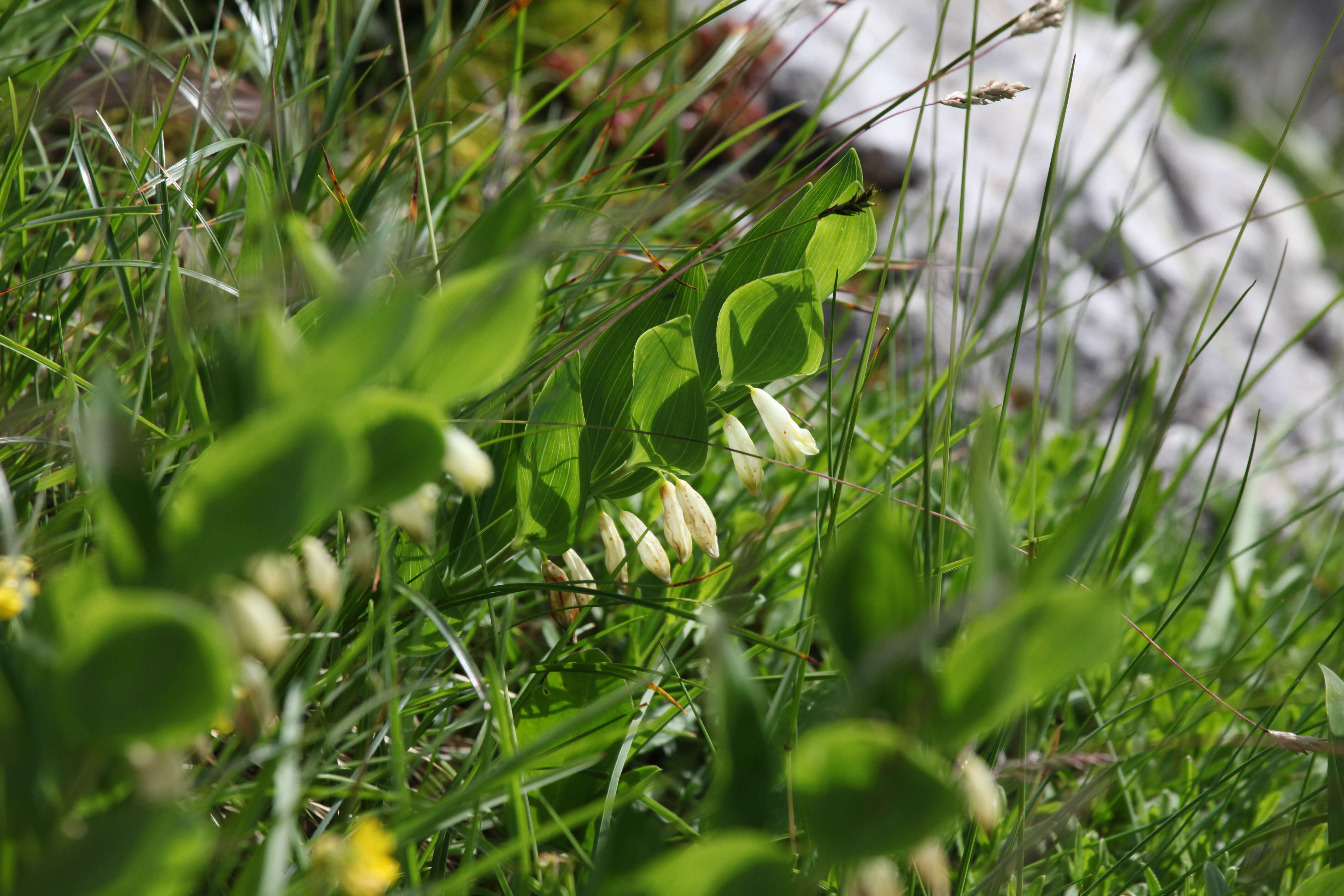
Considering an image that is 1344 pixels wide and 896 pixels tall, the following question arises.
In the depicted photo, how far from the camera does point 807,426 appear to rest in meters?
0.82

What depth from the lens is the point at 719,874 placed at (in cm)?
30

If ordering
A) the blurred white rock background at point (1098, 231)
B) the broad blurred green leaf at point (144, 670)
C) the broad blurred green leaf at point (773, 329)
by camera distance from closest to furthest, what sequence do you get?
the broad blurred green leaf at point (144, 670), the broad blurred green leaf at point (773, 329), the blurred white rock background at point (1098, 231)

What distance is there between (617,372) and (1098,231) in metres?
2.41

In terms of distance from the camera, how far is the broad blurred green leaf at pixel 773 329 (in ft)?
1.83

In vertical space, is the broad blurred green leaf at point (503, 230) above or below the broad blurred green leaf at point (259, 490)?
above

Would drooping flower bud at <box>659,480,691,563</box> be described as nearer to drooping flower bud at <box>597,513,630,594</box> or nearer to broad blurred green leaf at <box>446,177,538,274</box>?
drooping flower bud at <box>597,513,630,594</box>

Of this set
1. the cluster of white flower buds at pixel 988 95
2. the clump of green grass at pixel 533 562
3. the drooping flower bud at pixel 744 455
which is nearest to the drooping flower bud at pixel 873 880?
the clump of green grass at pixel 533 562

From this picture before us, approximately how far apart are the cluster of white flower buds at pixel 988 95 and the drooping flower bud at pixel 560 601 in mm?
452

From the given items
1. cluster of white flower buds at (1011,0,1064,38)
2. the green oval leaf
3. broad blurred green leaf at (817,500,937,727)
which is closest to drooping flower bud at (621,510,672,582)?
the green oval leaf

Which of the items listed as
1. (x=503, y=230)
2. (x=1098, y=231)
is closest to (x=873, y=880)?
(x=503, y=230)

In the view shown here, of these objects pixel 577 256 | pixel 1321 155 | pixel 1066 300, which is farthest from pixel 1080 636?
pixel 1321 155

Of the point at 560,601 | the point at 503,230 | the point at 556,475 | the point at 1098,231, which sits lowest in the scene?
the point at 1098,231

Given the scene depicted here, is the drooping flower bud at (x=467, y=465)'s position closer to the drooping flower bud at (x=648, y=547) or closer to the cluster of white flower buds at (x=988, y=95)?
the drooping flower bud at (x=648, y=547)

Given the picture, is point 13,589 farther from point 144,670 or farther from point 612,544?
point 612,544
